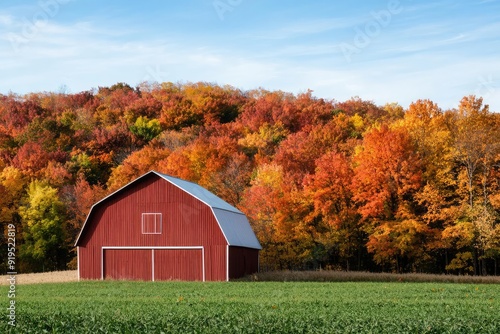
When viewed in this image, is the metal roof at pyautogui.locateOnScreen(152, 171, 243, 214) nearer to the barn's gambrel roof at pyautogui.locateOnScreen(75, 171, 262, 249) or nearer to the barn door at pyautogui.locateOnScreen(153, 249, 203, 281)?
the barn's gambrel roof at pyautogui.locateOnScreen(75, 171, 262, 249)

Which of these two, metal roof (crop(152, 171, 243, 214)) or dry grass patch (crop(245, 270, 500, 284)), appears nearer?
dry grass patch (crop(245, 270, 500, 284))

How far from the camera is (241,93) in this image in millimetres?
131875

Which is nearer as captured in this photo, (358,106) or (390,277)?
(390,277)

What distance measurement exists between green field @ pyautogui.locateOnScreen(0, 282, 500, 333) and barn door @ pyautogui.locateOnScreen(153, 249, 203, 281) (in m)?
10.4

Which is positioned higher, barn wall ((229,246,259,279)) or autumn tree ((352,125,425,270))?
autumn tree ((352,125,425,270))

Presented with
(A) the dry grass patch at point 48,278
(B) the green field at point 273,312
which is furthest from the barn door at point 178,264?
(B) the green field at point 273,312

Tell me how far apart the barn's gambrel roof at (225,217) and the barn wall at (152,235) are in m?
0.38

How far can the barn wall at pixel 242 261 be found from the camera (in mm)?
48250

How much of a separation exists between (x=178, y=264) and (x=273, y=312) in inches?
1028

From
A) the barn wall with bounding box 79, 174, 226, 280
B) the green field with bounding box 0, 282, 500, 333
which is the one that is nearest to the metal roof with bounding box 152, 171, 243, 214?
the barn wall with bounding box 79, 174, 226, 280

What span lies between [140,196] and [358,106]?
212 ft

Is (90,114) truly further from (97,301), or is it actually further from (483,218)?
(97,301)

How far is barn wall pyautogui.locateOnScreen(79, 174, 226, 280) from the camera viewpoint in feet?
158

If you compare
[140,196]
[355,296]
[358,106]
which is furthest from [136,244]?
[358,106]
